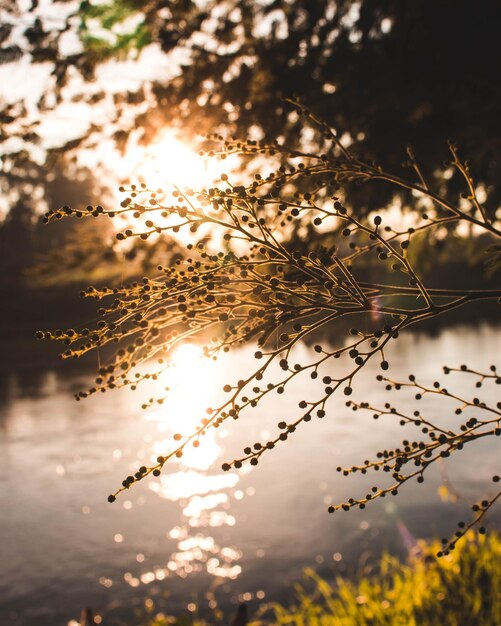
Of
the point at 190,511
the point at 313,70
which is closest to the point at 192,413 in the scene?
the point at 190,511

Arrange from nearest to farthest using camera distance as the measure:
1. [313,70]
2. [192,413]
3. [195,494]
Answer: [313,70] → [195,494] → [192,413]

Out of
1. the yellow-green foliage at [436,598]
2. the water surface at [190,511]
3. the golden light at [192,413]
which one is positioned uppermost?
the golden light at [192,413]

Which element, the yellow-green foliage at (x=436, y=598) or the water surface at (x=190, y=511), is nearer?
the yellow-green foliage at (x=436, y=598)

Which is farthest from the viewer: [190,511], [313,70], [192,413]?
[192,413]

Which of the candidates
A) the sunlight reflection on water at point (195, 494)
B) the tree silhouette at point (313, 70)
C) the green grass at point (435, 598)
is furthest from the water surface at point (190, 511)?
the tree silhouette at point (313, 70)

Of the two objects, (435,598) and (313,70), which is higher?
(313,70)

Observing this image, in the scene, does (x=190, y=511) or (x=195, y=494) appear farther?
(x=195, y=494)

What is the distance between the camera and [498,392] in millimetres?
19375

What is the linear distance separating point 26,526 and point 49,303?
1384 inches

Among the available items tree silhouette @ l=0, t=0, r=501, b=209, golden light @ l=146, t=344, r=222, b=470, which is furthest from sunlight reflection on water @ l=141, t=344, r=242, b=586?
tree silhouette @ l=0, t=0, r=501, b=209

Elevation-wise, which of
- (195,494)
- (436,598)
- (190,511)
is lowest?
(436,598)

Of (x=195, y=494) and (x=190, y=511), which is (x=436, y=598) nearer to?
(x=190, y=511)

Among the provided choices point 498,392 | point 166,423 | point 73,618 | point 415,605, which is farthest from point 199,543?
point 498,392

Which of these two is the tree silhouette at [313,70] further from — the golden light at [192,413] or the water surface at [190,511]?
the golden light at [192,413]
